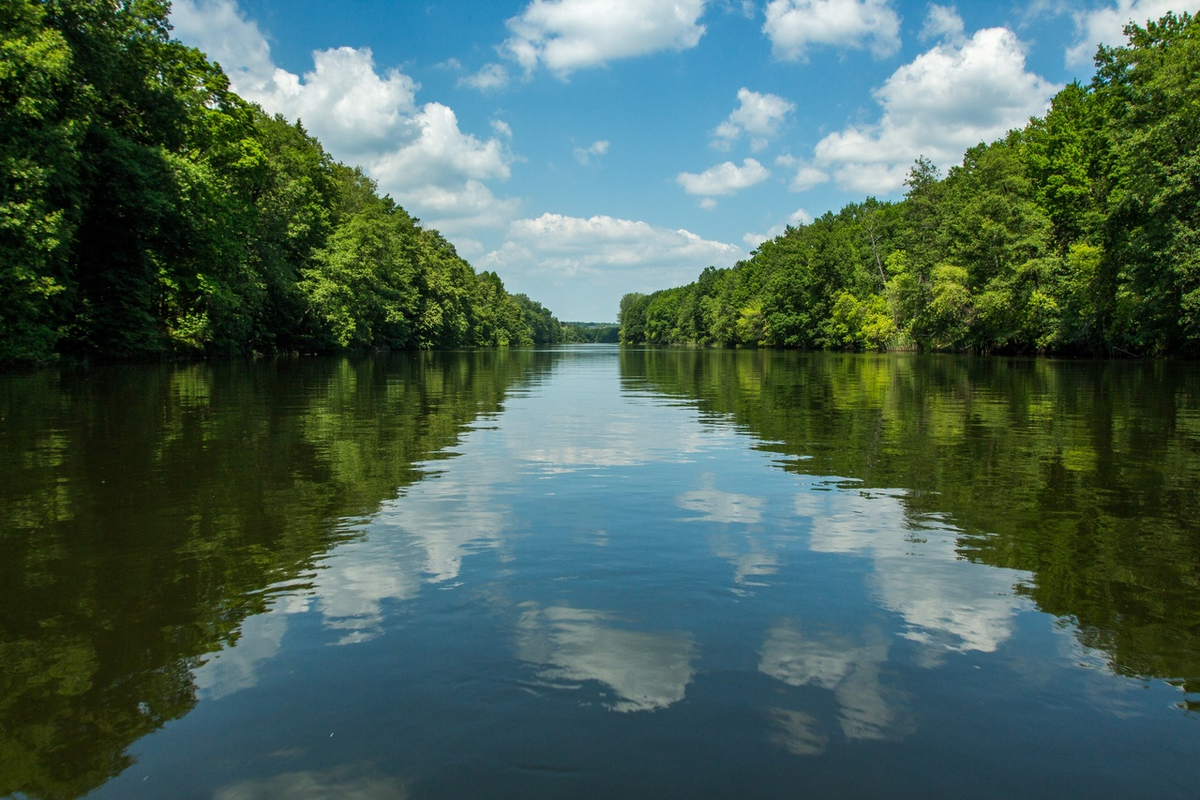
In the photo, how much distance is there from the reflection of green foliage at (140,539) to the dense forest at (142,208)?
11363 millimetres

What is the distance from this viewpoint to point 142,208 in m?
32.5

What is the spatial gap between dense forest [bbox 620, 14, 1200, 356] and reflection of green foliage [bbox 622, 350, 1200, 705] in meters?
18.1

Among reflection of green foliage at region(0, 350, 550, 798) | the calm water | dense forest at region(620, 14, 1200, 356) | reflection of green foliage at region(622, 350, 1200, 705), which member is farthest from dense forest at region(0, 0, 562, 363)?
dense forest at region(620, 14, 1200, 356)

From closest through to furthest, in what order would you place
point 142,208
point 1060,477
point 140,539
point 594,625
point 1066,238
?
point 594,625
point 140,539
point 1060,477
point 142,208
point 1066,238

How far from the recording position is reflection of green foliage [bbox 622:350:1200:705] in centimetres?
536

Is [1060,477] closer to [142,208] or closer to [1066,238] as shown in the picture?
[142,208]

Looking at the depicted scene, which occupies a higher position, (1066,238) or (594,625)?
(1066,238)

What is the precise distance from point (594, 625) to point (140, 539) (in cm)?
442

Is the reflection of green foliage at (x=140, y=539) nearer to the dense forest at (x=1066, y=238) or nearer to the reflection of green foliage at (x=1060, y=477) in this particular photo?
the reflection of green foliage at (x=1060, y=477)

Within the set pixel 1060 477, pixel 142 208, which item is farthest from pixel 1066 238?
pixel 142 208

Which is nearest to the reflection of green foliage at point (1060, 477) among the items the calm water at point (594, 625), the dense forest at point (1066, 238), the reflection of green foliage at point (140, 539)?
the calm water at point (594, 625)

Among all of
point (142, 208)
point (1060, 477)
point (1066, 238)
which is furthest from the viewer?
point (1066, 238)

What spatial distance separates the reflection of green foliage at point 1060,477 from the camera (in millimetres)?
5355

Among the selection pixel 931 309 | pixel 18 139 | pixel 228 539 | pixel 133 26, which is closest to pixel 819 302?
pixel 931 309
